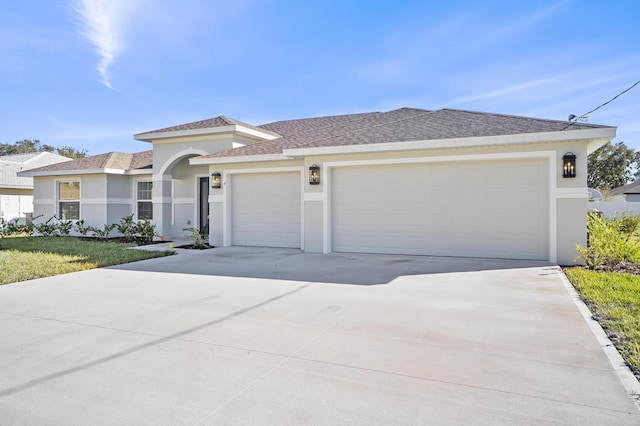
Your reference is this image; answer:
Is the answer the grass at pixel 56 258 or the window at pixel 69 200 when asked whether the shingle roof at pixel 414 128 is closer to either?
the grass at pixel 56 258

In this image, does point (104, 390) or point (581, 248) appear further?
point (581, 248)

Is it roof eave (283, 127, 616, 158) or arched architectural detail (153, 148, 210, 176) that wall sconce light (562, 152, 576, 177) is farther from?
arched architectural detail (153, 148, 210, 176)

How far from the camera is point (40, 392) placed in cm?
299

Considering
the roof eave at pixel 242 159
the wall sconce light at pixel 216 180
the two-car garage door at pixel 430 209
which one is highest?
the roof eave at pixel 242 159

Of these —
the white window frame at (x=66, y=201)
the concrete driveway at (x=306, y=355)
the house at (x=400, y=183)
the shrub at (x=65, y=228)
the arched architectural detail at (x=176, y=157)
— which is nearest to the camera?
the concrete driveway at (x=306, y=355)

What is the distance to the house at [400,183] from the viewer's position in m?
8.52

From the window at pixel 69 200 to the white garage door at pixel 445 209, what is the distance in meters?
12.8

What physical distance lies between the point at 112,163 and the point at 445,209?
13.6m

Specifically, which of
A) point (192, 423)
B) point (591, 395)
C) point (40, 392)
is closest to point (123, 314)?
point (40, 392)

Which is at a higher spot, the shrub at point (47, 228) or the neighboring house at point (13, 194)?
the neighboring house at point (13, 194)

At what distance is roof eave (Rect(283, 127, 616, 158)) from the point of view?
7987 millimetres

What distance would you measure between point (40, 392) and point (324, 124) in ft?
43.6

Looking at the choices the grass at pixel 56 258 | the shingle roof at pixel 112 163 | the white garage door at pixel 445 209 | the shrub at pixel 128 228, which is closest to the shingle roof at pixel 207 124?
the shingle roof at pixel 112 163

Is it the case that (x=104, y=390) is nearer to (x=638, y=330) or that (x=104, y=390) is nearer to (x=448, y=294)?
(x=448, y=294)
